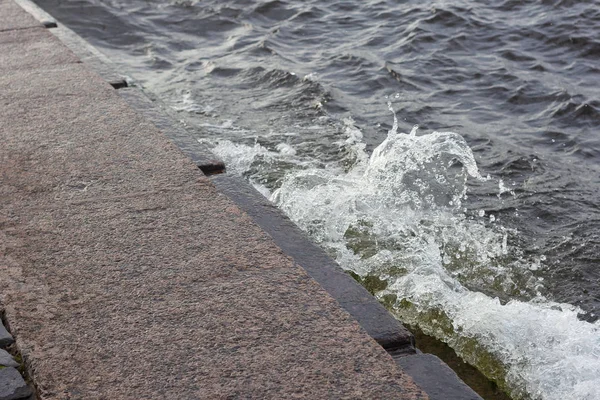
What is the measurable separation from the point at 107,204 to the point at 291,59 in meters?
4.46

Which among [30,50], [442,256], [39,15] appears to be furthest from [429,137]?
[39,15]

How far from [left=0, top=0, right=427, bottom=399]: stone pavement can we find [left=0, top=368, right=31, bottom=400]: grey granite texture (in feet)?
0.16

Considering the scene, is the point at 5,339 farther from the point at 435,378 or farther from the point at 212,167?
the point at 212,167

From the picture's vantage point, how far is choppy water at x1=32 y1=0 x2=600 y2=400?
3.61 m

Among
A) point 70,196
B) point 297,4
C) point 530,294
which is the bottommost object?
point 297,4

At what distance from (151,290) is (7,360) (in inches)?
19.6

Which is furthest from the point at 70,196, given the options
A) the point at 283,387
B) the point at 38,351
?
the point at 283,387

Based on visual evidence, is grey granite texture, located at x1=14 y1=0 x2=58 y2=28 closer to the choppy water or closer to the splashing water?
the choppy water

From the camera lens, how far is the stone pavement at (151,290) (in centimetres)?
227

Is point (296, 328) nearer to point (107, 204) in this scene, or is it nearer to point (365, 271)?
point (107, 204)

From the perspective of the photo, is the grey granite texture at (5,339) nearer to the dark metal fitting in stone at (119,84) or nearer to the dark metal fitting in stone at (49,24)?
the dark metal fitting in stone at (119,84)

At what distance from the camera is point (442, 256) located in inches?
163

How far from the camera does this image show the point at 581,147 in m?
5.64

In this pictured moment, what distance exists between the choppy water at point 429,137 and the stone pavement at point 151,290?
100cm
